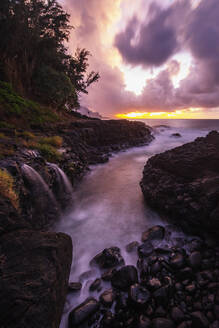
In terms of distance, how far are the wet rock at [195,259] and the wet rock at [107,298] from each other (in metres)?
1.69

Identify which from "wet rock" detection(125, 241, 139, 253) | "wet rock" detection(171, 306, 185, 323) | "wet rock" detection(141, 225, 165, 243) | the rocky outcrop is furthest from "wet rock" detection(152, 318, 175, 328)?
the rocky outcrop

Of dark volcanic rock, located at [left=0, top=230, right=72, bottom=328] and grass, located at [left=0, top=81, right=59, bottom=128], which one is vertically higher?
grass, located at [left=0, top=81, right=59, bottom=128]

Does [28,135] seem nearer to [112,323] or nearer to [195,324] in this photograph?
[112,323]

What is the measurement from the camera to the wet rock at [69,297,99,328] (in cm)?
214

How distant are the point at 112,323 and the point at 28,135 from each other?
8.14 m

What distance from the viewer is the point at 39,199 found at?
4.27 metres

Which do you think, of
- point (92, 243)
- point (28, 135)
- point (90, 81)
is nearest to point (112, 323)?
point (92, 243)

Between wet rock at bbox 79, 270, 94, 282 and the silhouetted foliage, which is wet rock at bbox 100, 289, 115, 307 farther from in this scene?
the silhouetted foliage

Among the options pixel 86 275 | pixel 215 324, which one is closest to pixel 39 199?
pixel 86 275

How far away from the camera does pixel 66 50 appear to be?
71.6 ft

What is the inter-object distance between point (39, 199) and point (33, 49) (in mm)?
20870

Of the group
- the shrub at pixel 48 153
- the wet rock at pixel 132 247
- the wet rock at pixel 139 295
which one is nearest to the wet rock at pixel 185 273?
the wet rock at pixel 139 295

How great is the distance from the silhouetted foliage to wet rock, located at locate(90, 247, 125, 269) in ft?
55.4

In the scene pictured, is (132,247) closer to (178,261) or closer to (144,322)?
(178,261)
